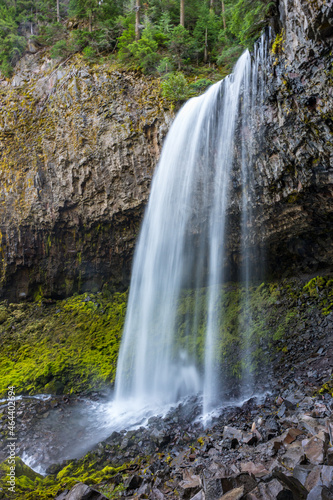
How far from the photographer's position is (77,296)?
1678cm

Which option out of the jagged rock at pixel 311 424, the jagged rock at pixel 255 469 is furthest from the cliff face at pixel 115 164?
the jagged rock at pixel 255 469

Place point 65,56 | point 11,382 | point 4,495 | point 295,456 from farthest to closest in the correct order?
point 65,56
point 11,382
point 4,495
point 295,456

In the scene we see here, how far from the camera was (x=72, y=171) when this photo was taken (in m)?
14.4

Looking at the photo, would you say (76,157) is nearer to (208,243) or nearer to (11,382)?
(208,243)

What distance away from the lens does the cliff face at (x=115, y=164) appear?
290 inches

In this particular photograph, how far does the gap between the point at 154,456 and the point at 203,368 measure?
5113mm

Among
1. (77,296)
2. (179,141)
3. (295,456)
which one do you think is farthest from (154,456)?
(77,296)

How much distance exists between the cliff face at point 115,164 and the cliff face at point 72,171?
0.06 m

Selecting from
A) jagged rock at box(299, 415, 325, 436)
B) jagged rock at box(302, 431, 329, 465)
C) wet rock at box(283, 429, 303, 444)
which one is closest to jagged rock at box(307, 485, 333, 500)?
jagged rock at box(302, 431, 329, 465)

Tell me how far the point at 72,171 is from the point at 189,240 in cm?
736

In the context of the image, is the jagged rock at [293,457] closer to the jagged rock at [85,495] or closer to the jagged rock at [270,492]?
the jagged rock at [270,492]

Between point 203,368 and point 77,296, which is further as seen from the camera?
point 77,296

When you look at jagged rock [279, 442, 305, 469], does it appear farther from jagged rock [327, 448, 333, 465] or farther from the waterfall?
the waterfall

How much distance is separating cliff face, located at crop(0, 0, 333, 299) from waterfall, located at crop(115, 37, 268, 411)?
672 mm
